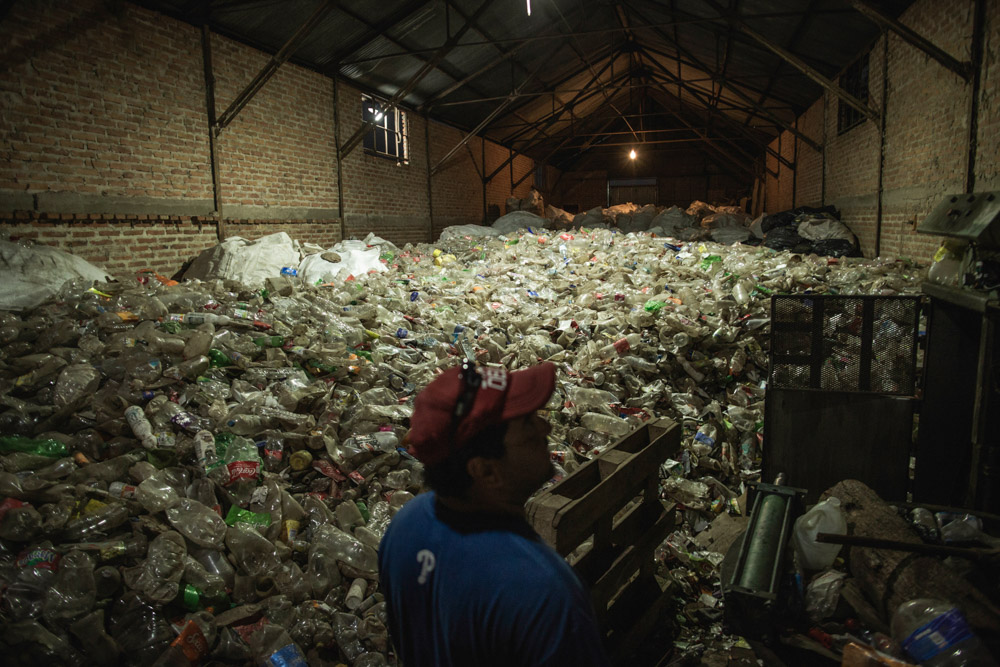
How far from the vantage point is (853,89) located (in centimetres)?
909

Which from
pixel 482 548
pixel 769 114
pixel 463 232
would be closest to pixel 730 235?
pixel 769 114

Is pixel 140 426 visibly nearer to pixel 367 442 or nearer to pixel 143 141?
pixel 367 442

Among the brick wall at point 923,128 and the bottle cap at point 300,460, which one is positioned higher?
the brick wall at point 923,128

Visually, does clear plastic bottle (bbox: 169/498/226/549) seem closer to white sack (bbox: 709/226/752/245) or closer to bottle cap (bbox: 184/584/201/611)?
bottle cap (bbox: 184/584/201/611)

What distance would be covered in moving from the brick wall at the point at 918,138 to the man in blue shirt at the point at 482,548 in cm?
620

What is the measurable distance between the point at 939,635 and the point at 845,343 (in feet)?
4.87

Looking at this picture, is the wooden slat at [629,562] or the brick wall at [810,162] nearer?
the wooden slat at [629,562]

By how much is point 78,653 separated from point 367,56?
30.5 feet

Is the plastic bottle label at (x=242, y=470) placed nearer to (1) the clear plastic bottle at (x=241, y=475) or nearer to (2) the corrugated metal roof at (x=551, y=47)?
(1) the clear plastic bottle at (x=241, y=475)

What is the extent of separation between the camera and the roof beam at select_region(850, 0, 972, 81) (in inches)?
215

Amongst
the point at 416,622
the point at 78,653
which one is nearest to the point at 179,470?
the point at 78,653

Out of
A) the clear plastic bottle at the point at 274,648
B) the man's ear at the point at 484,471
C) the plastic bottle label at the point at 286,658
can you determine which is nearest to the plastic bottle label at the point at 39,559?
the clear plastic bottle at the point at 274,648

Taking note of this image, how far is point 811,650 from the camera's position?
1.88 meters

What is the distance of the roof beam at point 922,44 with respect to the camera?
546 cm
